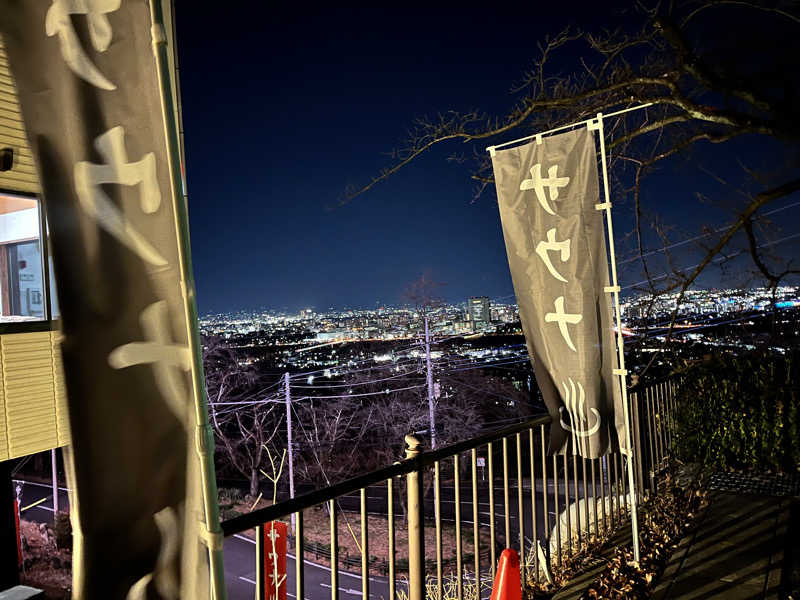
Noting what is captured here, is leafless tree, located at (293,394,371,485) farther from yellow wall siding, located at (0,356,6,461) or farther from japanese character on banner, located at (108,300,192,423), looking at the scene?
japanese character on banner, located at (108,300,192,423)

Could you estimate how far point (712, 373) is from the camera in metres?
5.73

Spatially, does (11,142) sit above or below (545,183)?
above

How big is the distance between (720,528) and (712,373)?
2199mm

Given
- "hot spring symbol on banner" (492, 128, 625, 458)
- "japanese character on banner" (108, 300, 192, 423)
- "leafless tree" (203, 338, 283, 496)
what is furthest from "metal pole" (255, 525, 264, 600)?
"leafless tree" (203, 338, 283, 496)

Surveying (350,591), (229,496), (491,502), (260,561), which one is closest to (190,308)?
(260,561)

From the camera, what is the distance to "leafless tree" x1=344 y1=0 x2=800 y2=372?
15.9ft

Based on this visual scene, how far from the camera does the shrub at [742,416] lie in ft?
17.2

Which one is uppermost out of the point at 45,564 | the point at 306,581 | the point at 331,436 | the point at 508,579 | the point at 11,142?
the point at 11,142

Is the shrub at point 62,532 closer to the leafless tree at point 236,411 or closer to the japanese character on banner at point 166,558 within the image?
the leafless tree at point 236,411

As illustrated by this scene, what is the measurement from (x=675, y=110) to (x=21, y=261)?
7.08m

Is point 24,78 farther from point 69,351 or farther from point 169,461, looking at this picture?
point 169,461

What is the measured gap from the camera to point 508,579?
2.46m

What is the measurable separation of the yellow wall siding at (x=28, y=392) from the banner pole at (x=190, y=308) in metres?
4.91

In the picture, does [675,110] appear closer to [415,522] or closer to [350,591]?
[415,522]
